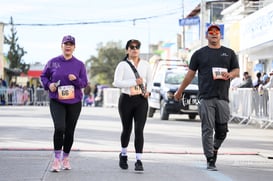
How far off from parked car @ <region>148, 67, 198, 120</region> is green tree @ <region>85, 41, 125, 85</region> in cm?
6763

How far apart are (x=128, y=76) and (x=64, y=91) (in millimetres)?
964

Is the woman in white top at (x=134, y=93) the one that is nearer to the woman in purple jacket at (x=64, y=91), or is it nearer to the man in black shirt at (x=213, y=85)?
the woman in purple jacket at (x=64, y=91)

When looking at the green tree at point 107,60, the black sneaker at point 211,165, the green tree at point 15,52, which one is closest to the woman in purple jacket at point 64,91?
the black sneaker at point 211,165

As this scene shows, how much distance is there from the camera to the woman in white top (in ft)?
29.7

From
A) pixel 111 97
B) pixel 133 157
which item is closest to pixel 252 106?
pixel 133 157

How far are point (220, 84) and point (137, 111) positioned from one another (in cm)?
124

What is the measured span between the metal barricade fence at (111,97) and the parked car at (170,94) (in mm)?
15008

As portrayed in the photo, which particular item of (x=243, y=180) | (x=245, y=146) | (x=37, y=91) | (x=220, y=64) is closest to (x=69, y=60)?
(x=220, y=64)

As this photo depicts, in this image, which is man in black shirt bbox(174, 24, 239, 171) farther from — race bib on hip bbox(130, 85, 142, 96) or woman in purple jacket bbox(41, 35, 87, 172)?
woman in purple jacket bbox(41, 35, 87, 172)

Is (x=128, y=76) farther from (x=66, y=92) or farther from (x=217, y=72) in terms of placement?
(x=217, y=72)

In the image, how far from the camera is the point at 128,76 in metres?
9.15

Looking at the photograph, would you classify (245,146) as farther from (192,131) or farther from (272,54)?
(272,54)

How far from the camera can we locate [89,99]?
145ft

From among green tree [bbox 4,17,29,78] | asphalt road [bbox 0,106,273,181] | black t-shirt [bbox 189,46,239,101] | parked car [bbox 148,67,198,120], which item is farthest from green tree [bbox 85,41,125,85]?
black t-shirt [bbox 189,46,239,101]
